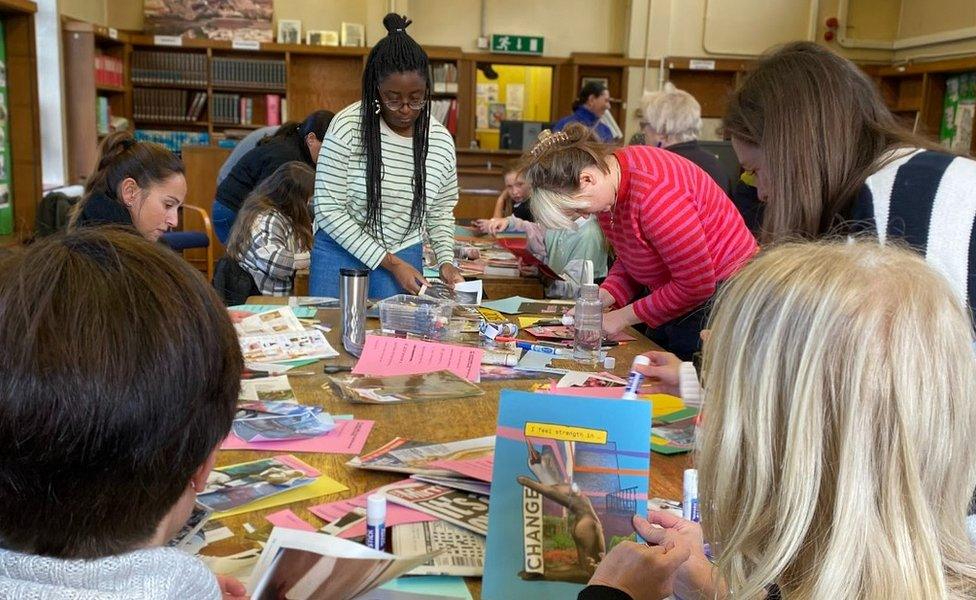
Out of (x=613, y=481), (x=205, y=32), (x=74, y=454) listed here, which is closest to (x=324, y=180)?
(x=613, y=481)

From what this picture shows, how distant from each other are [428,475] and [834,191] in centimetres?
83

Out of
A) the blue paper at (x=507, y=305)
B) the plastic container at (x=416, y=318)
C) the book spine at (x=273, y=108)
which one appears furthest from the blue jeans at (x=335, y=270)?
the book spine at (x=273, y=108)

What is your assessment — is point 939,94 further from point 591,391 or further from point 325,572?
point 325,572

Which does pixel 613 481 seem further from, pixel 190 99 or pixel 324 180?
pixel 190 99

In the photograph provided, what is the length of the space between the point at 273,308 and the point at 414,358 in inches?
23.5

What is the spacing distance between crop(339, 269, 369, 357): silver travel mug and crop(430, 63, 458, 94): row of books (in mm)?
6404

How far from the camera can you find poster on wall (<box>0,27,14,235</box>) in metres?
5.82

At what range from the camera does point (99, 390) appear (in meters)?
0.71

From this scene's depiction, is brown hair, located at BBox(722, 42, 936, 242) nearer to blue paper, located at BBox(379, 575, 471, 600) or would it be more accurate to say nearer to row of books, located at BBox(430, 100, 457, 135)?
blue paper, located at BBox(379, 575, 471, 600)

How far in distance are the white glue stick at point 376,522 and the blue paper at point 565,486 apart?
0.13 m

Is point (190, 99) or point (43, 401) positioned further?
point (190, 99)

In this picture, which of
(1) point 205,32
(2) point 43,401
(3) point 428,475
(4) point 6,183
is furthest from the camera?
(1) point 205,32

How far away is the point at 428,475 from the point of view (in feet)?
4.21

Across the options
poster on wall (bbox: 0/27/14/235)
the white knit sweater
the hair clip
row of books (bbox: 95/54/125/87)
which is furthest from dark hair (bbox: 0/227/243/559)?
row of books (bbox: 95/54/125/87)
